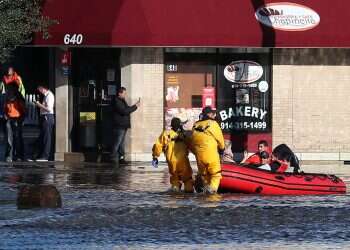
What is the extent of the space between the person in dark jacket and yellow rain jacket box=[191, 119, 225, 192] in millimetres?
6360

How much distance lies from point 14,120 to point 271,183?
8673 mm

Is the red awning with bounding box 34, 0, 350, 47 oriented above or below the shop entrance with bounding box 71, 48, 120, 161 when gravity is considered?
above

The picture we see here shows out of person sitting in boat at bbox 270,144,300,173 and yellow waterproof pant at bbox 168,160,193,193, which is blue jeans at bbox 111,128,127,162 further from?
yellow waterproof pant at bbox 168,160,193,193

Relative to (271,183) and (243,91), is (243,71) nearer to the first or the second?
(243,91)

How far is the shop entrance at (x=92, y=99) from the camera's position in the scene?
25.9 metres

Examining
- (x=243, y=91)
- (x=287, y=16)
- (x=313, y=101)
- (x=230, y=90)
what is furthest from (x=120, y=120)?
(x=313, y=101)

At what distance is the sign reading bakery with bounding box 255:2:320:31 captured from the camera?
24.8m

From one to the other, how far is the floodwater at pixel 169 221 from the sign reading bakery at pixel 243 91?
612cm

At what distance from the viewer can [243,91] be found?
25.8 m

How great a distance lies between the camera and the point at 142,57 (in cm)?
2530

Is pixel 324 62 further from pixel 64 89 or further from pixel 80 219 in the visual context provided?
pixel 80 219

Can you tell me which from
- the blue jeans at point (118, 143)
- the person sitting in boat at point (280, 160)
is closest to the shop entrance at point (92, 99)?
the blue jeans at point (118, 143)

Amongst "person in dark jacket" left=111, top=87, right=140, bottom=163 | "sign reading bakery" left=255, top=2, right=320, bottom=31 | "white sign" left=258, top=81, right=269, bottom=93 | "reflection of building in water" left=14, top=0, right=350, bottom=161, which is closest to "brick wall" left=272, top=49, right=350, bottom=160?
"reflection of building in water" left=14, top=0, right=350, bottom=161

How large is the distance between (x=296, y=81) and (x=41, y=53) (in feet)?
22.2
